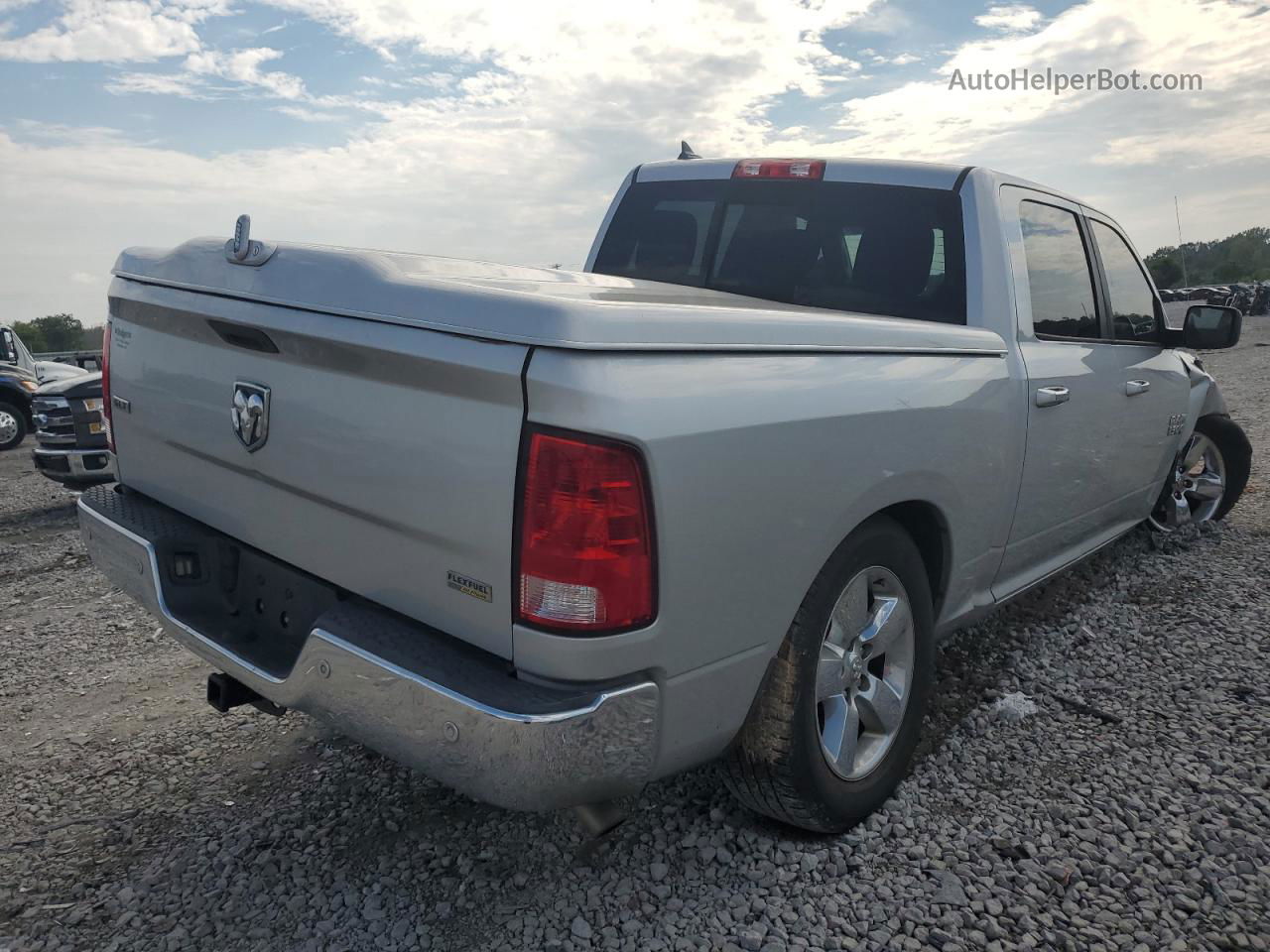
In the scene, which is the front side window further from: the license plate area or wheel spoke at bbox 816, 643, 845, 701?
the license plate area

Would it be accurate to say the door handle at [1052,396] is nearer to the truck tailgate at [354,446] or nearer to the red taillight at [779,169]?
the red taillight at [779,169]

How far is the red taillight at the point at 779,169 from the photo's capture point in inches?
145

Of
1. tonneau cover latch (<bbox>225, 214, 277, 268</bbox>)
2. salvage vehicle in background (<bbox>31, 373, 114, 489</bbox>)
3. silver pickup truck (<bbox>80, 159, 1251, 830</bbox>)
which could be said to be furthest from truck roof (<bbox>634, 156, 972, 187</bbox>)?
salvage vehicle in background (<bbox>31, 373, 114, 489</bbox>)

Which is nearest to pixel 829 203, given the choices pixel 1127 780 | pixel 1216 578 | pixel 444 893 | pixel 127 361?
pixel 1127 780

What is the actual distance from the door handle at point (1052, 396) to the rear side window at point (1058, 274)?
22 cm

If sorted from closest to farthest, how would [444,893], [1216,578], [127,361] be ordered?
[444,893]
[127,361]
[1216,578]

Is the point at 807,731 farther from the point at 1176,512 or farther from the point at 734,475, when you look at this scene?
the point at 1176,512

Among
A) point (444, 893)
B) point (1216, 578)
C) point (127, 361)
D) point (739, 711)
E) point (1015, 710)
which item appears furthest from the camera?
point (1216, 578)

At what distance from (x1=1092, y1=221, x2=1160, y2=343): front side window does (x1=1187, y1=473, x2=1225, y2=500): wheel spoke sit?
150 cm

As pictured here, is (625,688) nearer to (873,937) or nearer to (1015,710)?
(873,937)

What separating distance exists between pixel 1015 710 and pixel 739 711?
5.62 ft

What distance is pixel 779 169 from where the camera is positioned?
12.4 feet

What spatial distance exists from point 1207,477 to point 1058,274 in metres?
2.78

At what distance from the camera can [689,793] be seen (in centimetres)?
290
